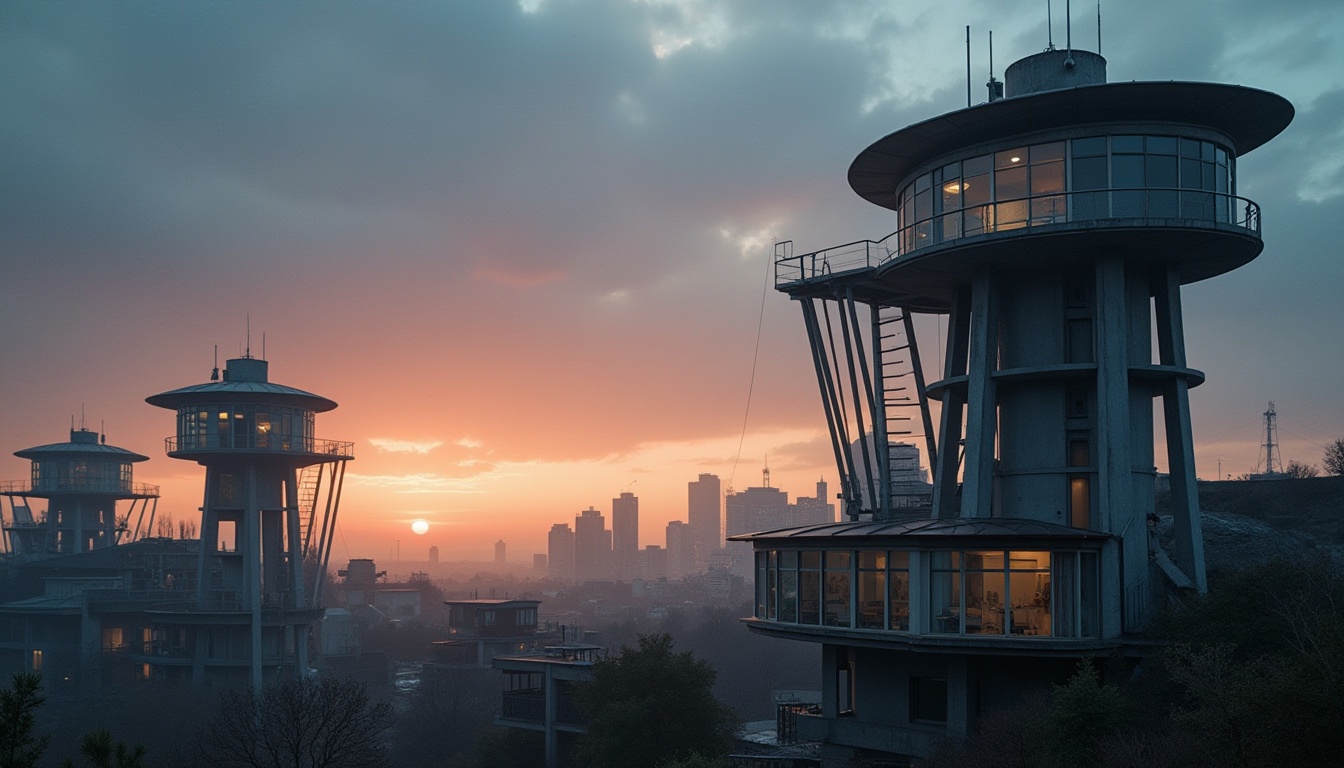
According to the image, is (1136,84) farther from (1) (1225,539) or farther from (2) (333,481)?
(2) (333,481)

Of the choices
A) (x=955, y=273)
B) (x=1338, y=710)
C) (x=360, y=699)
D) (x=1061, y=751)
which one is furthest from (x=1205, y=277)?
(x=360, y=699)

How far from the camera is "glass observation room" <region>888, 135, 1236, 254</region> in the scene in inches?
1334

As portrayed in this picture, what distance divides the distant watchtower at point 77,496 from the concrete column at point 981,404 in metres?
99.8

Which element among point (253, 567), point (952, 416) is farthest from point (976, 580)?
point (253, 567)

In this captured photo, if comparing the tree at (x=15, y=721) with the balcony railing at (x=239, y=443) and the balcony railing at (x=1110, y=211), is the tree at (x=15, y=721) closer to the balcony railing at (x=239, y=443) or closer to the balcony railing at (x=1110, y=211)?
the balcony railing at (x=1110, y=211)

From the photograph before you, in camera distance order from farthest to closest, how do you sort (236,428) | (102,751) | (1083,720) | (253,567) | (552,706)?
1. (236,428)
2. (253,567)
3. (552,706)
4. (1083,720)
5. (102,751)

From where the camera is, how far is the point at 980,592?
3178 centimetres

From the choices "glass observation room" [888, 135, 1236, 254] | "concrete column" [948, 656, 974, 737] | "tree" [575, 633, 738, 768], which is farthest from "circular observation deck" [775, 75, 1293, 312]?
"tree" [575, 633, 738, 768]

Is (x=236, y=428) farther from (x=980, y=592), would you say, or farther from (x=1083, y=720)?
(x=1083, y=720)

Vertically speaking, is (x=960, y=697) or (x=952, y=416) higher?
(x=952, y=416)

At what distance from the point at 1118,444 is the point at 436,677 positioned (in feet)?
216

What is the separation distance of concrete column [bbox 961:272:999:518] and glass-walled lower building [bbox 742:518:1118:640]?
1921mm

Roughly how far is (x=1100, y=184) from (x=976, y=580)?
12.8 meters

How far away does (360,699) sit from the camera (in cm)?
4309
